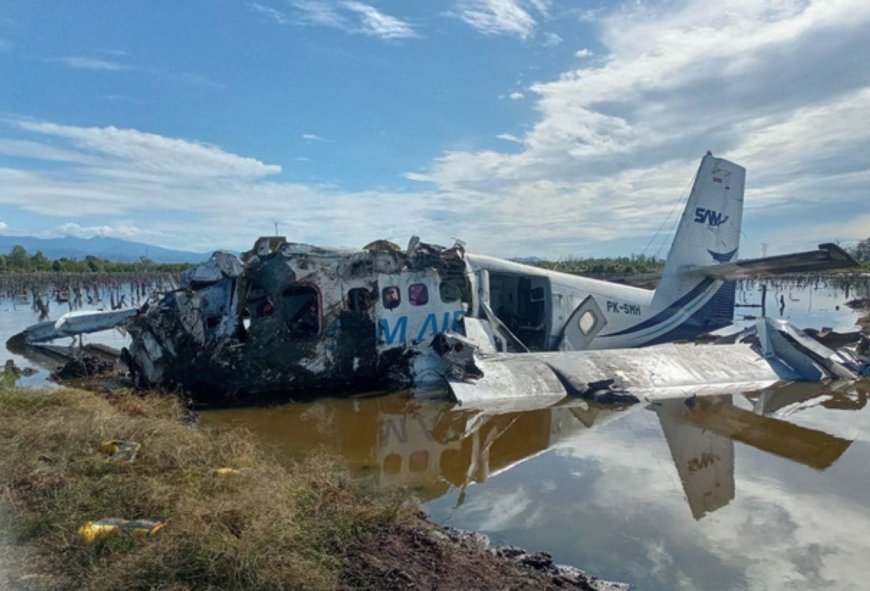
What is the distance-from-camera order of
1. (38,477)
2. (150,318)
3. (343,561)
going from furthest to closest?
(150,318), (38,477), (343,561)

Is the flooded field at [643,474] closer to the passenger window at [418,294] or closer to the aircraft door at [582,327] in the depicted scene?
the passenger window at [418,294]

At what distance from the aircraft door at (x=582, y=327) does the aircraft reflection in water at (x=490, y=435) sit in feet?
9.86

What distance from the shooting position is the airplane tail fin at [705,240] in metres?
15.8

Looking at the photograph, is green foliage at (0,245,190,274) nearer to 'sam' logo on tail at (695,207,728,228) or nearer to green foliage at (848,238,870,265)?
'sam' logo on tail at (695,207,728,228)

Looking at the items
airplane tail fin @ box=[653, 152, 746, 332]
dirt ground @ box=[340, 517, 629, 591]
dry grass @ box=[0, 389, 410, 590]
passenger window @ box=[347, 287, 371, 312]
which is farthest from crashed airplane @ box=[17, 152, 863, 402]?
dirt ground @ box=[340, 517, 629, 591]

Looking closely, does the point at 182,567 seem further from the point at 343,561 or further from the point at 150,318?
the point at 150,318

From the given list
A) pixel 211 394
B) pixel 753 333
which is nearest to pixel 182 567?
pixel 211 394

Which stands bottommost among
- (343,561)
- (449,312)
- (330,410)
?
(330,410)

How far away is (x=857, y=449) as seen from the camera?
8.45 metres

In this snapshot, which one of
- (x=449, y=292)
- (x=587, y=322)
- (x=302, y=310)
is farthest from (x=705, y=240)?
(x=302, y=310)

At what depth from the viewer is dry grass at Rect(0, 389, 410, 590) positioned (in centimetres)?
353

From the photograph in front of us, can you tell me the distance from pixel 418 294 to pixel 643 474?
601 centimetres

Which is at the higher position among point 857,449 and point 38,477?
point 38,477

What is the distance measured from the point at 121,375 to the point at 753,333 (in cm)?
1508
